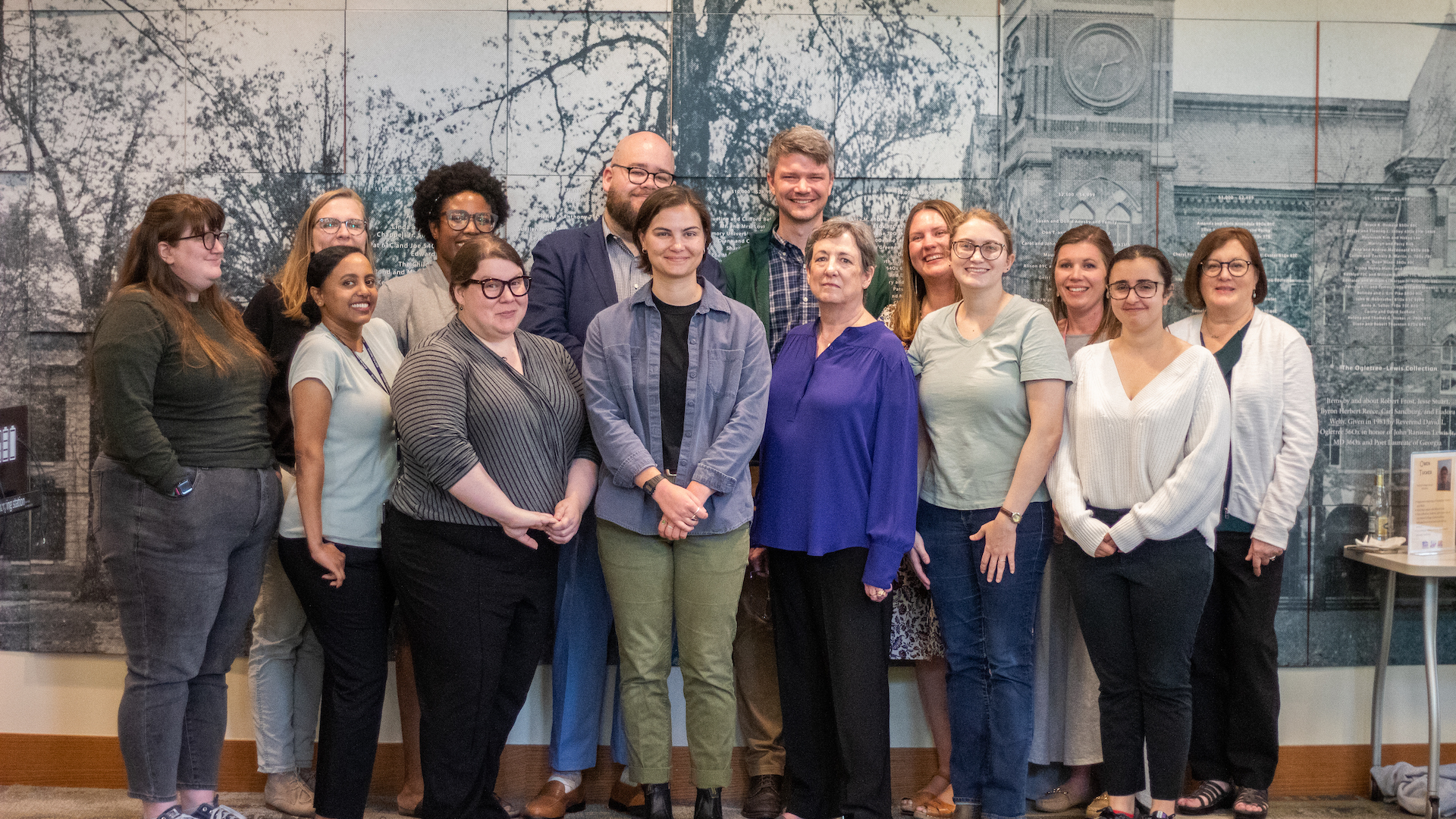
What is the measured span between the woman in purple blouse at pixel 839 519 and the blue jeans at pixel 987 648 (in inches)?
9.4

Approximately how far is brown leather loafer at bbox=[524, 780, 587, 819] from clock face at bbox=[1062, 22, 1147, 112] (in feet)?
9.86

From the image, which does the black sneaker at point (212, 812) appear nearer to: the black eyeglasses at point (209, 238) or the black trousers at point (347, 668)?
the black trousers at point (347, 668)

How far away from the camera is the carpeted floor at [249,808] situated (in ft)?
10.3

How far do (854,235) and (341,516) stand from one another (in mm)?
1669

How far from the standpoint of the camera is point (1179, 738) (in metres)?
2.80

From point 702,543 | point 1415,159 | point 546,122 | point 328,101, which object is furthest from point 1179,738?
point 328,101

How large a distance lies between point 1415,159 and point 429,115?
11.8 feet

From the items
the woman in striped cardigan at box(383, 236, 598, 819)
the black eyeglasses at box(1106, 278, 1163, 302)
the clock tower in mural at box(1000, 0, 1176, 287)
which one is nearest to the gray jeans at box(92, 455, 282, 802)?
the woman in striped cardigan at box(383, 236, 598, 819)

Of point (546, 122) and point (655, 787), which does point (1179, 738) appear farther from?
point (546, 122)

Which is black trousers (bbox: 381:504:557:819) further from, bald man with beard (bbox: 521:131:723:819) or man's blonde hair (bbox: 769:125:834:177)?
man's blonde hair (bbox: 769:125:834:177)

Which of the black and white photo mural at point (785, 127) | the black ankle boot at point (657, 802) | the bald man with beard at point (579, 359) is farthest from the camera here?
the black and white photo mural at point (785, 127)

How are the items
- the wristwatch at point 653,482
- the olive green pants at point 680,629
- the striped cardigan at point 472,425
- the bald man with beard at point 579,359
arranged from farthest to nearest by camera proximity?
the bald man with beard at point 579,359
the olive green pants at point 680,629
the wristwatch at point 653,482
the striped cardigan at point 472,425

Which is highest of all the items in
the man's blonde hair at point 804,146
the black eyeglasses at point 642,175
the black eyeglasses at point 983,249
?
the man's blonde hair at point 804,146

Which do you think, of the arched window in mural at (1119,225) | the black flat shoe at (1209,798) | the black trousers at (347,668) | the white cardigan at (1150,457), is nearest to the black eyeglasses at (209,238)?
the black trousers at (347,668)
